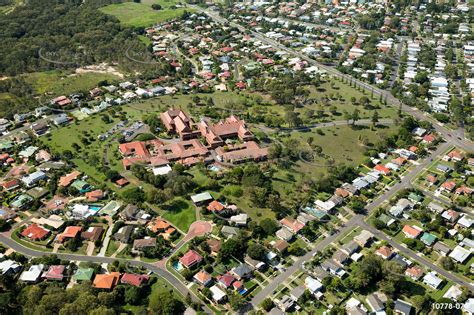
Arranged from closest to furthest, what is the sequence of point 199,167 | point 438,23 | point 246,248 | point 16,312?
point 16,312
point 246,248
point 199,167
point 438,23

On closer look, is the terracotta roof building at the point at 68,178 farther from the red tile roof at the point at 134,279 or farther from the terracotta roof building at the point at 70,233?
the red tile roof at the point at 134,279

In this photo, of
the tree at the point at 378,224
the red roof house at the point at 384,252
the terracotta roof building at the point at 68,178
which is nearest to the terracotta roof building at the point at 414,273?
the red roof house at the point at 384,252

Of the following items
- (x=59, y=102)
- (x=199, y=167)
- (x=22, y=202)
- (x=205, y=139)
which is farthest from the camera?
(x=59, y=102)

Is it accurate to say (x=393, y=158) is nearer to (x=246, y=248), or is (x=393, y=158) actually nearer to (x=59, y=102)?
(x=246, y=248)

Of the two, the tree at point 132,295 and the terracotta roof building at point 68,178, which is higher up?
the tree at point 132,295

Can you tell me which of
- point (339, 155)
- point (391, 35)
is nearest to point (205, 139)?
point (339, 155)

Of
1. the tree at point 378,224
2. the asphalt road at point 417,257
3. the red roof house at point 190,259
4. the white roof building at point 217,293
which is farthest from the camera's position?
the tree at point 378,224
